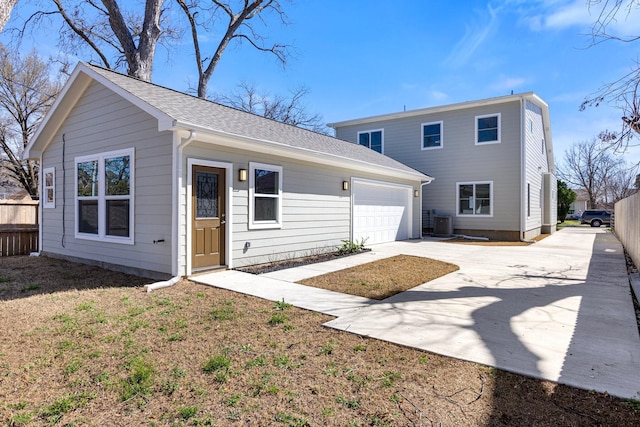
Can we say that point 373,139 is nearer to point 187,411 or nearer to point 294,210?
point 294,210

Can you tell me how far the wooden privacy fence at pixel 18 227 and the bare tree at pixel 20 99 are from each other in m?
9.67

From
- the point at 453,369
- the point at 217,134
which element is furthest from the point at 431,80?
the point at 453,369

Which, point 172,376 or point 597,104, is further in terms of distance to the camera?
point 597,104

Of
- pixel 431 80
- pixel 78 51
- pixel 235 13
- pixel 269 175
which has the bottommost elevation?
pixel 269 175

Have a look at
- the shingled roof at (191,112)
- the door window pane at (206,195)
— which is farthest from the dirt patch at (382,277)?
the shingled roof at (191,112)

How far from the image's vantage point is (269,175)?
791 centimetres

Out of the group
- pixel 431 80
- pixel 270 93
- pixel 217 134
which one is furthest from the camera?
pixel 270 93

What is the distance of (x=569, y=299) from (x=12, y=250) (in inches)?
521

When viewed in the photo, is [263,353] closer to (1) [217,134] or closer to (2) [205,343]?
(2) [205,343]

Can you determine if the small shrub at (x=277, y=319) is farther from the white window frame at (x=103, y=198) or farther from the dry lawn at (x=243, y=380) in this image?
the white window frame at (x=103, y=198)

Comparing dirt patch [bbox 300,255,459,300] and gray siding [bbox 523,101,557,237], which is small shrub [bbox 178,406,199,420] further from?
gray siding [bbox 523,101,557,237]

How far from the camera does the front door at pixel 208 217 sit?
6484 mm

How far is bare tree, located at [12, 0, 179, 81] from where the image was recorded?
47.3 feet

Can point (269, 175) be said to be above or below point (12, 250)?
above
